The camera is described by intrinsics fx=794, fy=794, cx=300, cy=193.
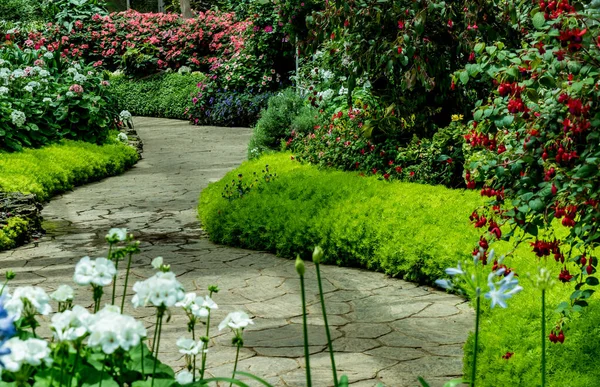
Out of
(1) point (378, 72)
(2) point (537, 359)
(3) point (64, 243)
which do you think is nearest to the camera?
(2) point (537, 359)

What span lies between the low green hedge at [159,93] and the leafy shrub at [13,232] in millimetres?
10849

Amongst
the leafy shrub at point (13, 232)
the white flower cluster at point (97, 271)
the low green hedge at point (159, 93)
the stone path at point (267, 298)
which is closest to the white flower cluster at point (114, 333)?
the white flower cluster at point (97, 271)

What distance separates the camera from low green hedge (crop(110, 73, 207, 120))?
1798 centimetres

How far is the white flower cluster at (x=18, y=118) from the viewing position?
31.2 ft

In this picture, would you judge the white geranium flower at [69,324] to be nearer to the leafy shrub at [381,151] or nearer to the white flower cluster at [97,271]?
the white flower cluster at [97,271]

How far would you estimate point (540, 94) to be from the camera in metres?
2.99

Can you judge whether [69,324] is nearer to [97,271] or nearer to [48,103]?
[97,271]

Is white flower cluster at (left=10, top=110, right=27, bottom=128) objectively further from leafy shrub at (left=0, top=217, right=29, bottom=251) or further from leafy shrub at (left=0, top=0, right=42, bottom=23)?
leafy shrub at (left=0, top=0, right=42, bottom=23)

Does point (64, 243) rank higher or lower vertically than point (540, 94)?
lower

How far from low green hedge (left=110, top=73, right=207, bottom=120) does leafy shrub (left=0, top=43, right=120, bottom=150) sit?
5055mm

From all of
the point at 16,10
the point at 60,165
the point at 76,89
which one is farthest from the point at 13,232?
the point at 16,10

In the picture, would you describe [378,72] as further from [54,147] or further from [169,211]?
[54,147]

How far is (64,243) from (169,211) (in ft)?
5.07

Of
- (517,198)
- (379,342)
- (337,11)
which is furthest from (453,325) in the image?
(337,11)
